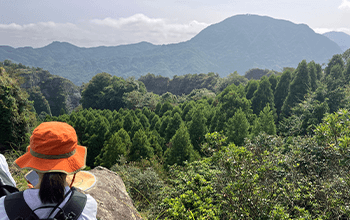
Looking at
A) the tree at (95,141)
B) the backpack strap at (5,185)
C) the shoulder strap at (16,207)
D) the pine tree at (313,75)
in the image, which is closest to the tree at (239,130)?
the tree at (95,141)

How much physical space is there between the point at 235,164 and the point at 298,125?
12785 mm

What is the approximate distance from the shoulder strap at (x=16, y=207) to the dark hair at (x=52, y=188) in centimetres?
11

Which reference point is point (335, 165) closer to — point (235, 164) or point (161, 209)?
point (235, 164)

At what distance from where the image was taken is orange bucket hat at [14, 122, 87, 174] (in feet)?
5.10

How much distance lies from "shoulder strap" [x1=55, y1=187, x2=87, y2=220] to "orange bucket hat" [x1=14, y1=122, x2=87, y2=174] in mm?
205

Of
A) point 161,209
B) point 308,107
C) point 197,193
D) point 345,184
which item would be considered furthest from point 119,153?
point 308,107

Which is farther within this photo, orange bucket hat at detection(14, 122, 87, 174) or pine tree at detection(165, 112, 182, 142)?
pine tree at detection(165, 112, 182, 142)

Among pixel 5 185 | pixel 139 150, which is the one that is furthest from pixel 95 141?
pixel 5 185

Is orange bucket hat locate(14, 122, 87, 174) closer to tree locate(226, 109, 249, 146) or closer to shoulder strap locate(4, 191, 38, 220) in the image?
shoulder strap locate(4, 191, 38, 220)

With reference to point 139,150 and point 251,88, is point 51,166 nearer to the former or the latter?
point 139,150

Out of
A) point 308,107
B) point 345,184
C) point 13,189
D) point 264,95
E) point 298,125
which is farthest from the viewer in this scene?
point 264,95

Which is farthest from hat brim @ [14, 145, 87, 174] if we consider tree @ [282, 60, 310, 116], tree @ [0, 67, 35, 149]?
tree @ [282, 60, 310, 116]

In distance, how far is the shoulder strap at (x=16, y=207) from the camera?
1.45 meters

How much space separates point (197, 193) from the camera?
19.2 feet
